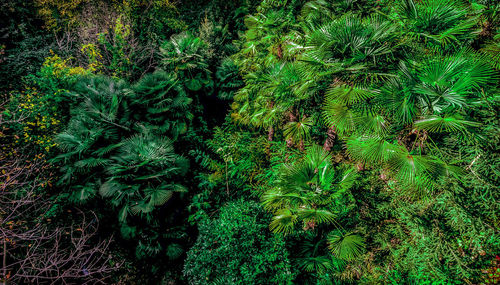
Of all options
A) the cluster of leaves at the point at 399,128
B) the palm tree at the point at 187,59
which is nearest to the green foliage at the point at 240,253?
the cluster of leaves at the point at 399,128

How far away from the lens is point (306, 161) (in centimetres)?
226

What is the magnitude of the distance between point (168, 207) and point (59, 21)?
10921mm

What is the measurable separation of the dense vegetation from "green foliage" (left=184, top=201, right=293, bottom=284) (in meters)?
0.02

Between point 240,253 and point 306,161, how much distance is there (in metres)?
1.41

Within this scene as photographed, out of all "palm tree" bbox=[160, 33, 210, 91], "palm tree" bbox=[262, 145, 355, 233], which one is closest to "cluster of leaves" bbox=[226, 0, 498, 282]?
"palm tree" bbox=[262, 145, 355, 233]

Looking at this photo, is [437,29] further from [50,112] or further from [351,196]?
[50,112]

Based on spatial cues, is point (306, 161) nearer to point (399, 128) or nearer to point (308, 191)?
point (308, 191)

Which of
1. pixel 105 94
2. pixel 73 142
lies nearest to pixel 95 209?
pixel 73 142

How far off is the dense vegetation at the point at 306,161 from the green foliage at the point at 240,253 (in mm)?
19

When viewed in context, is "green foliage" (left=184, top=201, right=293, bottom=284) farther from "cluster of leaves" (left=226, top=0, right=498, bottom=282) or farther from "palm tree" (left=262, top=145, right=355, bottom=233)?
"palm tree" (left=262, top=145, right=355, bottom=233)

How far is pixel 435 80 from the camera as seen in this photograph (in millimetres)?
1686

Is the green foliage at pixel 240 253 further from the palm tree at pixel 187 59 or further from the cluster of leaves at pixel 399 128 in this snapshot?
the palm tree at pixel 187 59

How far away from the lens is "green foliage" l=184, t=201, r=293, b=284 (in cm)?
235

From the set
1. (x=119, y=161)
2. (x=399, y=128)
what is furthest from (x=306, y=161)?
(x=119, y=161)
